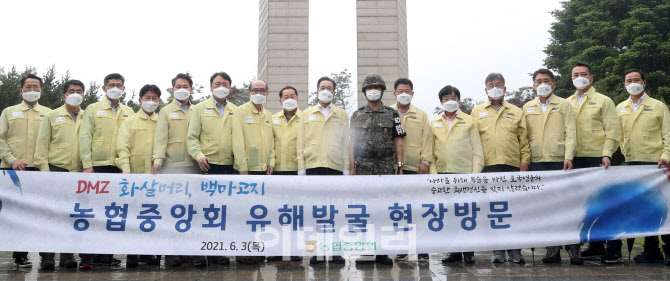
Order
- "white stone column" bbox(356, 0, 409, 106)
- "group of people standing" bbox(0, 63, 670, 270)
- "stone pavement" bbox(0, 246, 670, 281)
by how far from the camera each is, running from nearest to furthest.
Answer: "stone pavement" bbox(0, 246, 670, 281) → "group of people standing" bbox(0, 63, 670, 270) → "white stone column" bbox(356, 0, 409, 106)

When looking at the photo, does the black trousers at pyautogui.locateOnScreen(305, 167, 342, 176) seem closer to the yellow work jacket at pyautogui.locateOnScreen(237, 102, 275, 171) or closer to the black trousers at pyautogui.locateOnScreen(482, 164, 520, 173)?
the yellow work jacket at pyautogui.locateOnScreen(237, 102, 275, 171)

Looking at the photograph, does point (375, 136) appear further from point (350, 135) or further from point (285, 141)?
point (285, 141)

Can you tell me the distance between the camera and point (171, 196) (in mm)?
5320

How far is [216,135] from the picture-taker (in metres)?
5.82

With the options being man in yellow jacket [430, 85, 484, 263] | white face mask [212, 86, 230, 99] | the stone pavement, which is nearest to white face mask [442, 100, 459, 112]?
man in yellow jacket [430, 85, 484, 263]

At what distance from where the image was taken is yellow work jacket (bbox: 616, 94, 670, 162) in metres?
5.62

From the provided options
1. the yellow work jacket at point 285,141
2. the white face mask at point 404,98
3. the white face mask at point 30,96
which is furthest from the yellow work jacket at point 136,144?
the white face mask at point 404,98

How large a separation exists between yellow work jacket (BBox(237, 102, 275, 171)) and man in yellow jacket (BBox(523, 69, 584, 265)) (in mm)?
2717

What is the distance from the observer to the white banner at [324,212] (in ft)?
17.2

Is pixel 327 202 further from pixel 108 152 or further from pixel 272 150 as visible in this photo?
pixel 108 152

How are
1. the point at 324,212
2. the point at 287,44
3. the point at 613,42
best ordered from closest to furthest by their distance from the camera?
1. the point at 324,212
2. the point at 287,44
3. the point at 613,42

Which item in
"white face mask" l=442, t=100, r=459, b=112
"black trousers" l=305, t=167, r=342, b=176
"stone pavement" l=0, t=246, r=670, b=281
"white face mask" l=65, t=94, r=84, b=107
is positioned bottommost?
"stone pavement" l=0, t=246, r=670, b=281

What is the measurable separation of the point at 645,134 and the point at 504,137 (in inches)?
54.5

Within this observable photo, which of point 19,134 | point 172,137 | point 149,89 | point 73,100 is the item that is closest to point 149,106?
point 149,89
